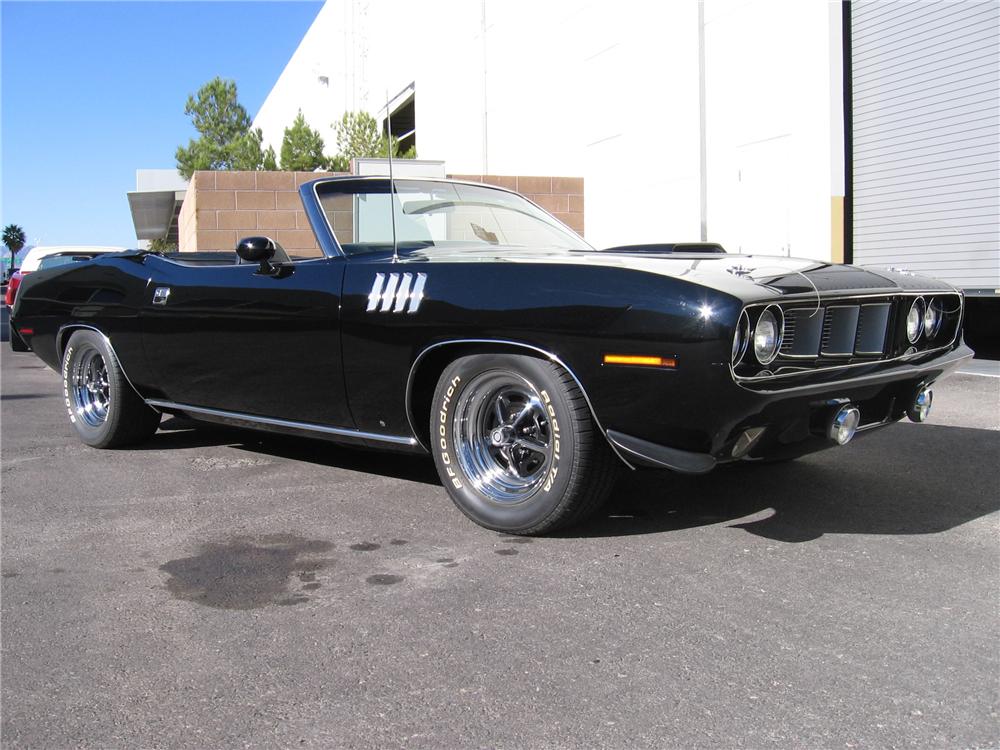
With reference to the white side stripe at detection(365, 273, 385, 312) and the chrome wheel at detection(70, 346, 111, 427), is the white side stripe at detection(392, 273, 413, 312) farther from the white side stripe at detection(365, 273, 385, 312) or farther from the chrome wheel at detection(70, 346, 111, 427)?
the chrome wheel at detection(70, 346, 111, 427)

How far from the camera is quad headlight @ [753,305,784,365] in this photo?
9.63 ft

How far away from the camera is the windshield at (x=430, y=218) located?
416cm

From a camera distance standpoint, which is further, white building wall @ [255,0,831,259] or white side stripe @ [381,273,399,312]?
white building wall @ [255,0,831,259]

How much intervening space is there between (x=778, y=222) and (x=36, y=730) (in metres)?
11.1

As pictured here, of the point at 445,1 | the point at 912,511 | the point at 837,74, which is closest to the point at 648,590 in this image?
→ the point at 912,511

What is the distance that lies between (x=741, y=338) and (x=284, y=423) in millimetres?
2149

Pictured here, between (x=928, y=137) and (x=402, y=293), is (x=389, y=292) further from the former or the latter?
(x=928, y=137)

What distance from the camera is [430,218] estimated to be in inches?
172

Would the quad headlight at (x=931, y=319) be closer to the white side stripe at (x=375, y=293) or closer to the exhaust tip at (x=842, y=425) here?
the exhaust tip at (x=842, y=425)

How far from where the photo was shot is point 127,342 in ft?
16.1

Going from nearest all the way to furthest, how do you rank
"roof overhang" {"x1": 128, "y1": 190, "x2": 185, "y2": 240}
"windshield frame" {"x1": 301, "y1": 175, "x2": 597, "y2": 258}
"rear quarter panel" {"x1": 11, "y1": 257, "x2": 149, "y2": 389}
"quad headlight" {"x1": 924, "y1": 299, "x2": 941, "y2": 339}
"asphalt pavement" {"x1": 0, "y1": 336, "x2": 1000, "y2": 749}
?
"asphalt pavement" {"x1": 0, "y1": 336, "x2": 1000, "y2": 749}, "quad headlight" {"x1": 924, "y1": 299, "x2": 941, "y2": 339}, "windshield frame" {"x1": 301, "y1": 175, "x2": 597, "y2": 258}, "rear quarter panel" {"x1": 11, "y1": 257, "x2": 149, "y2": 389}, "roof overhang" {"x1": 128, "y1": 190, "x2": 185, "y2": 240}

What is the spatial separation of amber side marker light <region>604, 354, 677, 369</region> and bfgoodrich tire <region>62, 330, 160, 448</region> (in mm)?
3116

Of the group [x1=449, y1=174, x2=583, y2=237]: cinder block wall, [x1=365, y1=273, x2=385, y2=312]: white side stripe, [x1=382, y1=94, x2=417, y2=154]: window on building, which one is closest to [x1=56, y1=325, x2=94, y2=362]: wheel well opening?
[x1=365, y1=273, x2=385, y2=312]: white side stripe

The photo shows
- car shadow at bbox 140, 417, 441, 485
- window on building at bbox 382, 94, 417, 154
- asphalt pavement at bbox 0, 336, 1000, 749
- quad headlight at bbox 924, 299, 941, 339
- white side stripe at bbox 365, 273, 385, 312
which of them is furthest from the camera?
window on building at bbox 382, 94, 417, 154
